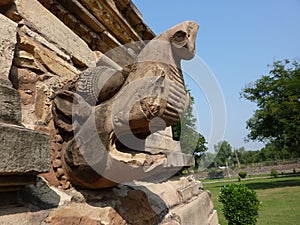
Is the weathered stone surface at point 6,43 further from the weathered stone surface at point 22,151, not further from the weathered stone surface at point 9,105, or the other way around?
the weathered stone surface at point 22,151

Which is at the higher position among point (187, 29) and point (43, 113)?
point (187, 29)

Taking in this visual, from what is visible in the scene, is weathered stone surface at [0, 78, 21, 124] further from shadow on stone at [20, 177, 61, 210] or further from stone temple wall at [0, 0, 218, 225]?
shadow on stone at [20, 177, 61, 210]

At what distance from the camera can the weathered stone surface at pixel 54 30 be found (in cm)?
122

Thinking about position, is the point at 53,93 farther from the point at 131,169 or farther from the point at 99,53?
the point at 99,53

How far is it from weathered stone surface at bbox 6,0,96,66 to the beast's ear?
60 centimetres

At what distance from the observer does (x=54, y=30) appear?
1352 millimetres

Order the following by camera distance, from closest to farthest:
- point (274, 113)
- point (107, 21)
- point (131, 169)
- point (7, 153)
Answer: point (7, 153) < point (131, 169) < point (107, 21) < point (274, 113)

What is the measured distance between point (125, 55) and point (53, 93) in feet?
3.66

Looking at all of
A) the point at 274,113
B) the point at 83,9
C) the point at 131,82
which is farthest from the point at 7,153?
the point at 274,113

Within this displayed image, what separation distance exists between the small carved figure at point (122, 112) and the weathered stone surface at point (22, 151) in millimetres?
206

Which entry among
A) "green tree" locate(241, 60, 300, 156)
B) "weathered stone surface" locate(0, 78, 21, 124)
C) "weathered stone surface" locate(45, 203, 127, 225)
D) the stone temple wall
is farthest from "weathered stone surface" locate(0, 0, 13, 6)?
"green tree" locate(241, 60, 300, 156)

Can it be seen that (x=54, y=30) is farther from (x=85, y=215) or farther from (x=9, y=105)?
(x=85, y=215)

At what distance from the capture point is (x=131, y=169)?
1011mm

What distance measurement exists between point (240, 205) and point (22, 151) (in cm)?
704
